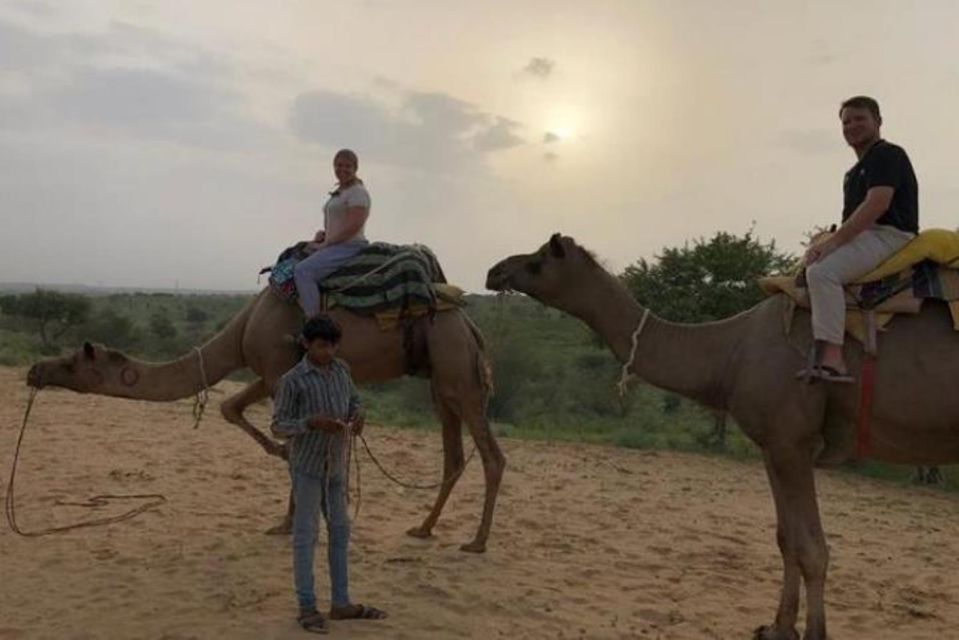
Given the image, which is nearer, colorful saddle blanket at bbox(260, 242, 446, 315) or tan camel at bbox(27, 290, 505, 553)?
tan camel at bbox(27, 290, 505, 553)

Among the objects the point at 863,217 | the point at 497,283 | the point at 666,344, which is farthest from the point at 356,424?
the point at 863,217

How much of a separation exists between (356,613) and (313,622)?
0.36m

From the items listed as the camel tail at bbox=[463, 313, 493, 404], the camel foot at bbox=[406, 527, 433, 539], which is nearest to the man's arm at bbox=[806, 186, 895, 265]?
the camel tail at bbox=[463, 313, 493, 404]

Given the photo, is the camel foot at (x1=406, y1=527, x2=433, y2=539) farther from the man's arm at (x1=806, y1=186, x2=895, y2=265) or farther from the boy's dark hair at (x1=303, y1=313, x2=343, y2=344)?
the man's arm at (x1=806, y1=186, x2=895, y2=265)

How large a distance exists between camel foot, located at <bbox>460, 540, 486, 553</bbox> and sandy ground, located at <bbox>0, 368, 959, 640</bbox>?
11 centimetres

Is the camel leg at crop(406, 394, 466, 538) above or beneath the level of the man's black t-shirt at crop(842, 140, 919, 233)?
beneath

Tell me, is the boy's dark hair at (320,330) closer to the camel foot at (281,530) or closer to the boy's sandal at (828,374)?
the boy's sandal at (828,374)

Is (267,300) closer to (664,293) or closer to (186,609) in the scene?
(186,609)

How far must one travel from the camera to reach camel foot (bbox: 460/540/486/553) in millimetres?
7609

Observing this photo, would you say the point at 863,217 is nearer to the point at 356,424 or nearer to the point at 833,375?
the point at 833,375

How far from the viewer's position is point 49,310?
36281mm

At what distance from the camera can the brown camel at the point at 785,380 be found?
16.4 feet

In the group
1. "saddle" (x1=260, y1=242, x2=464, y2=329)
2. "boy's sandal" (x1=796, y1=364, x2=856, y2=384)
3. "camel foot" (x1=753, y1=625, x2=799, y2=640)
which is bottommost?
"camel foot" (x1=753, y1=625, x2=799, y2=640)

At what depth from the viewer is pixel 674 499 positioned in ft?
37.8
